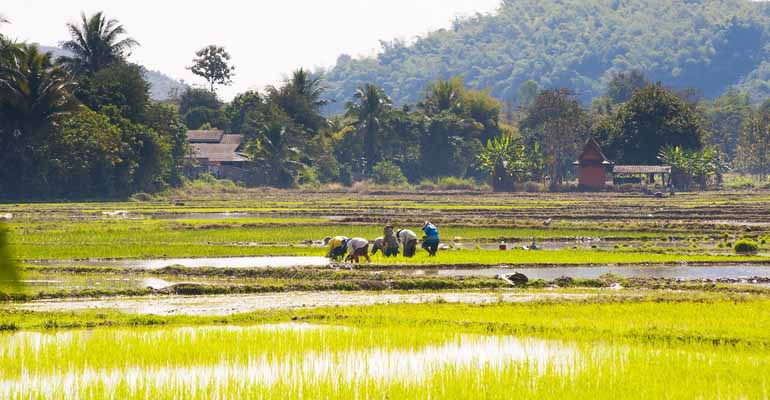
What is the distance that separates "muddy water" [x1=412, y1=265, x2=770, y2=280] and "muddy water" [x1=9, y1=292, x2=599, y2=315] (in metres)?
3.07

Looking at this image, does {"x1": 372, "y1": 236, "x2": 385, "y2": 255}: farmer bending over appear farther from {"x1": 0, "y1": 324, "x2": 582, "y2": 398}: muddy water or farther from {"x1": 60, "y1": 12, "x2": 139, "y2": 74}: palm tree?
{"x1": 60, "y1": 12, "x2": 139, "y2": 74}: palm tree

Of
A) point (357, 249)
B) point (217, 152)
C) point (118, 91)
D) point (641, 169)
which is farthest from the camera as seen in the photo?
point (217, 152)

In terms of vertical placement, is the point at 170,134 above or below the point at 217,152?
above

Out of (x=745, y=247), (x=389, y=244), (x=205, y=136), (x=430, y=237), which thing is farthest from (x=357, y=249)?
(x=205, y=136)

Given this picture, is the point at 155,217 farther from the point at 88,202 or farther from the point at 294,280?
the point at 294,280

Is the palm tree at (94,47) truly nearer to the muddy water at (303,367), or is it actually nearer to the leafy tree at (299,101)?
the leafy tree at (299,101)

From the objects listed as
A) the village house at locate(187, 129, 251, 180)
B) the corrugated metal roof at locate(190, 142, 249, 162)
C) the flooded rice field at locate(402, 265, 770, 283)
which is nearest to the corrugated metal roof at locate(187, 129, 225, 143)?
the village house at locate(187, 129, 251, 180)

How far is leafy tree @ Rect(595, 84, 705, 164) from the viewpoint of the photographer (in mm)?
76938

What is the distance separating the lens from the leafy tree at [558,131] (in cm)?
8638

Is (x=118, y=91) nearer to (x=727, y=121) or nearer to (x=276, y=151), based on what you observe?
(x=276, y=151)

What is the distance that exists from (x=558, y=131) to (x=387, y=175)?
14.7 m

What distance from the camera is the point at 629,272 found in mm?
→ 23500

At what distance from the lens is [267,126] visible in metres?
76.4

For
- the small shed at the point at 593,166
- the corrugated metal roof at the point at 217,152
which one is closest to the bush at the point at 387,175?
the corrugated metal roof at the point at 217,152
